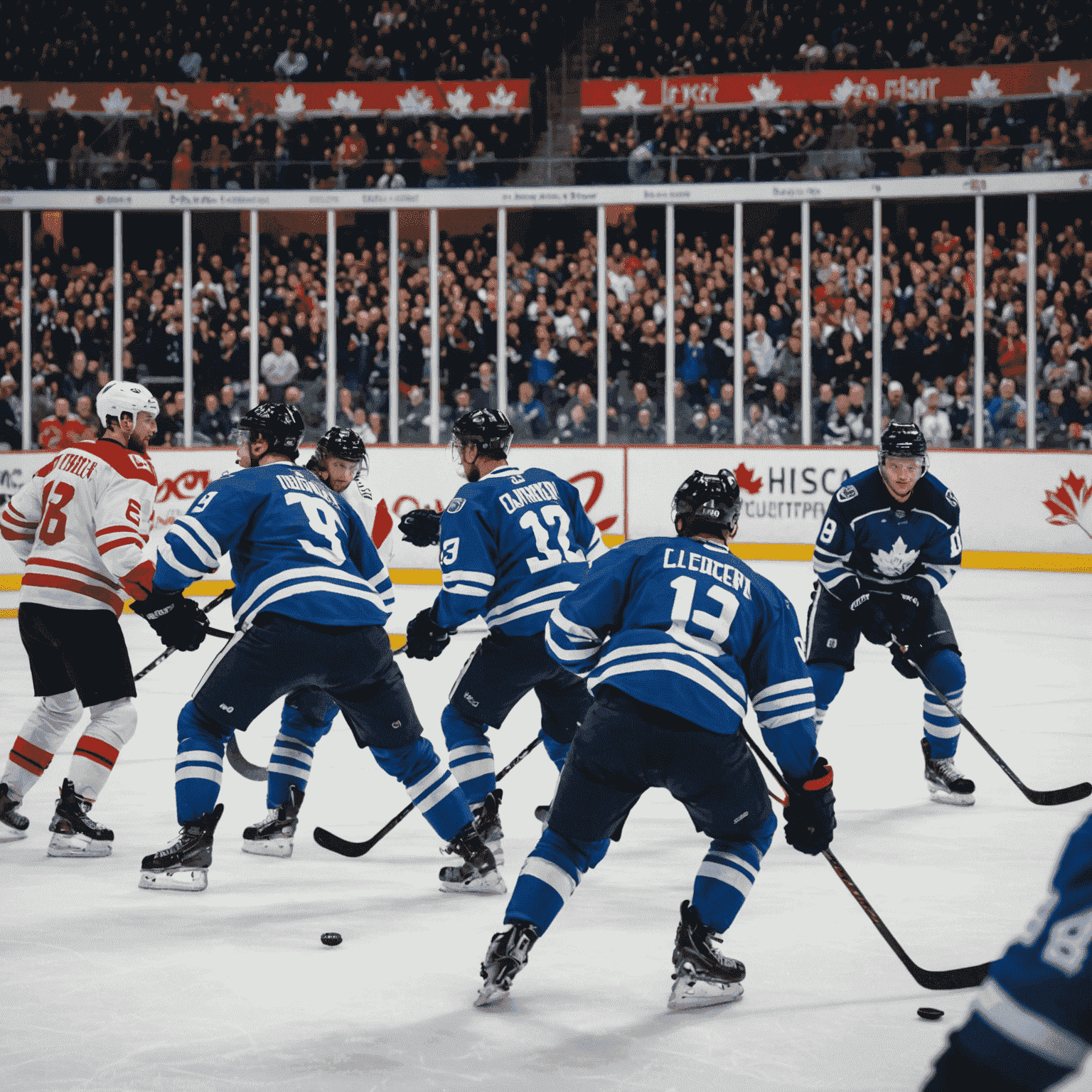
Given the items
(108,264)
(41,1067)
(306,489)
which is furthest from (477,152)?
(41,1067)

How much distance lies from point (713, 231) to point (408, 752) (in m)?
11.9

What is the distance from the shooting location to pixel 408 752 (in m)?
3.72

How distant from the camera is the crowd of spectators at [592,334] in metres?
13.1

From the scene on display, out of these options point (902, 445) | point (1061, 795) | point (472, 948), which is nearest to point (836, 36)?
point (902, 445)

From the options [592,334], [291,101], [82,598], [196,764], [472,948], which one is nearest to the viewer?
[472,948]

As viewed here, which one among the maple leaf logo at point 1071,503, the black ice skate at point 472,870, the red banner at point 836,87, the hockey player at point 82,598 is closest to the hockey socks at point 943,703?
the black ice skate at point 472,870

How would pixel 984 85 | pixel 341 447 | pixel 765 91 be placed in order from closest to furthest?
pixel 341 447, pixel 984 85, pixel 765 91

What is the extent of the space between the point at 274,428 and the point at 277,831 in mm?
1173

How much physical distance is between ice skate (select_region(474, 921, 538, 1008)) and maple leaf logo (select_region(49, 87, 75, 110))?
15173mm

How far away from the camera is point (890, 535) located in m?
5.00

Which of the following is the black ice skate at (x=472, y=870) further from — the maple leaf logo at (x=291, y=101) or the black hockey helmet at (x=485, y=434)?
the maple leaf logo at (x=291, y=101)

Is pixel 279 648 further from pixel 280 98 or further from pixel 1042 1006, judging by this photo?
pixel 280 98

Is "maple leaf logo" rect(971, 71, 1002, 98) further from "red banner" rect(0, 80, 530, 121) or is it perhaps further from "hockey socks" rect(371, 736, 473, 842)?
"hockey socks" rect(371, 736, 473, 842)

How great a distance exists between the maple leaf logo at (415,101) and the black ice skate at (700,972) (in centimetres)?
1397
